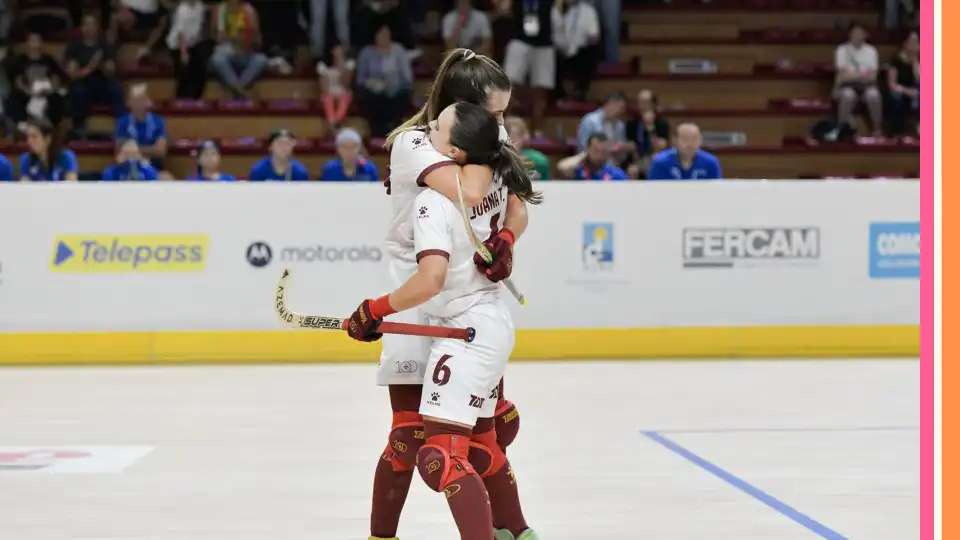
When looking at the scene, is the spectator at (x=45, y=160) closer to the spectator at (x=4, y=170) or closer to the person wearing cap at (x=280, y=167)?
the spectator at (x=4, y=170)

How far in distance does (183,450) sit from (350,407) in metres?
1.67

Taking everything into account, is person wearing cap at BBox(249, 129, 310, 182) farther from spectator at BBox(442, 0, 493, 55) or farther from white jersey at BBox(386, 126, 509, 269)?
white jersey at BBox(386, 126, 509, 269)

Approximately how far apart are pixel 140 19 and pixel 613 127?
6.36 meters

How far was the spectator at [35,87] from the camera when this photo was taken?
15.7 meters

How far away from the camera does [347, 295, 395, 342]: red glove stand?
399cm

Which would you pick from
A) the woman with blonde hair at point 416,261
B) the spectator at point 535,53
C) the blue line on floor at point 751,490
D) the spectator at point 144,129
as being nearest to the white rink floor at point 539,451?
the blue line on floor at point 751,490

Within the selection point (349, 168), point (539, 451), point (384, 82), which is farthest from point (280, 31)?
point (539, 451)

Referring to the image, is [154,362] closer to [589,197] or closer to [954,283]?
[589,197]

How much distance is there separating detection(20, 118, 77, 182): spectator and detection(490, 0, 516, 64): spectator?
5641 millimetres

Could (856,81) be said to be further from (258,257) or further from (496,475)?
(496,475)

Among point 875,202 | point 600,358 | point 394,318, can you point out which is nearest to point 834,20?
point 875,202

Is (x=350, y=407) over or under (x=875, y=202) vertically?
under

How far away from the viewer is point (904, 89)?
1669cm

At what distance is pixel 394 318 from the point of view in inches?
169
